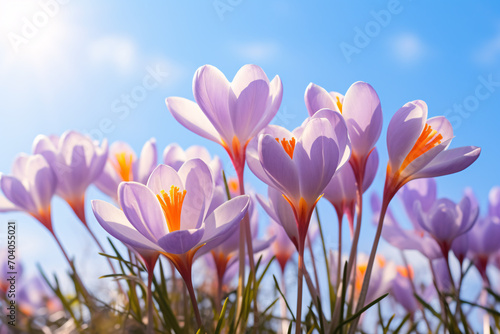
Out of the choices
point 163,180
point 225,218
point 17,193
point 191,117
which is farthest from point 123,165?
point 225,218

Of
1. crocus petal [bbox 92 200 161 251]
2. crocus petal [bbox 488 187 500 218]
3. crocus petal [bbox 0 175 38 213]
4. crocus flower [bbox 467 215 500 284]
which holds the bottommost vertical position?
crocus petal [bbox 0 175 38 213]

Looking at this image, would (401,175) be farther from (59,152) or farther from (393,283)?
(59,152)

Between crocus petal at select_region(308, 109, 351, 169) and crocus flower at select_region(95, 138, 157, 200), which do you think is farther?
crocus flower at select_region(95, 138, 157, 200)

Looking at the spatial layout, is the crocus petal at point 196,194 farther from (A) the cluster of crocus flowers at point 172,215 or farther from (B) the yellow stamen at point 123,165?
(B) the yellow stamen at point 123,165

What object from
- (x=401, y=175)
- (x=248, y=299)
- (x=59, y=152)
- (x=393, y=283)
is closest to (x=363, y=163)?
(x=401, y=175)

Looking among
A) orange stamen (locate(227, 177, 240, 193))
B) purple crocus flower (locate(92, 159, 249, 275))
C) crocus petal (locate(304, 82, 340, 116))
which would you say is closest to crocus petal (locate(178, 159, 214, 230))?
purple crocus flower (locate(92, 159, 249, 275))

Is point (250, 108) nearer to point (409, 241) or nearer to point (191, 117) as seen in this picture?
point (191, 117)

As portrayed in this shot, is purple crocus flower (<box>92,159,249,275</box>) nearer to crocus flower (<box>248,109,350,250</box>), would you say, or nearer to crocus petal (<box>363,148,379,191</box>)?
crocus flower (<box>248,109,350,250</box>)
